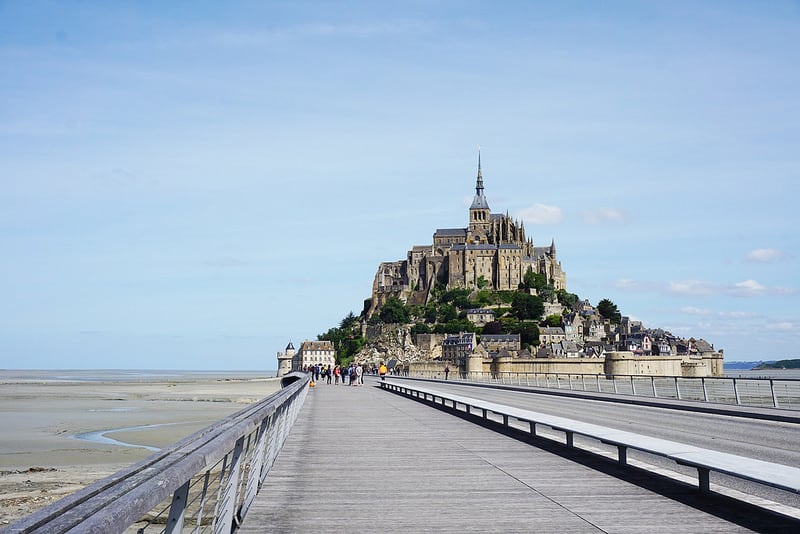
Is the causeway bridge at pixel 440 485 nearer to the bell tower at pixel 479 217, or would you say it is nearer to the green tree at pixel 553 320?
the green tree at pixel 553 320

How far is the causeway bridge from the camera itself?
3.87 m

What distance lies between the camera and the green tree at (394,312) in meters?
145

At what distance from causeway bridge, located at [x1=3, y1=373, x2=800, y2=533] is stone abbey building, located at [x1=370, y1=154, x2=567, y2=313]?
136755mm

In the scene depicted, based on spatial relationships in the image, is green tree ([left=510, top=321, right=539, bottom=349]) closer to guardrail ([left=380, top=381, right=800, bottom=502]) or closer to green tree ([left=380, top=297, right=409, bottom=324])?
green tree ([left=380, top=297, right=409, bottom=324])

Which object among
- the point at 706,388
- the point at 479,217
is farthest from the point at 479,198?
the point at 706,388

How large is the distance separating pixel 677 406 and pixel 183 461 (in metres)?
20.5

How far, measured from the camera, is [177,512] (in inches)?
148

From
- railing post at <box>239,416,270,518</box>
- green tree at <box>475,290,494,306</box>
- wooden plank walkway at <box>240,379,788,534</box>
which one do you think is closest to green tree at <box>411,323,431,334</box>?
green tree at <box>475,290,494,306</box>

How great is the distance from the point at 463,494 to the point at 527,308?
425 feet

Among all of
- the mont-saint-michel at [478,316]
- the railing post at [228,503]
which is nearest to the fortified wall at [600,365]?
the mont-saint-michel at [478,316]

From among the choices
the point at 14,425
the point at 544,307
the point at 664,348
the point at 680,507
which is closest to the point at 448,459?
the point at 680,507

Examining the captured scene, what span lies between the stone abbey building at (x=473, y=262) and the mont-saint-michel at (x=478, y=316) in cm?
17

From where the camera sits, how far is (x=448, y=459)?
410 inches

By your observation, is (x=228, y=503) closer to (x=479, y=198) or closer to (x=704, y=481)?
(x=704, y=481)
